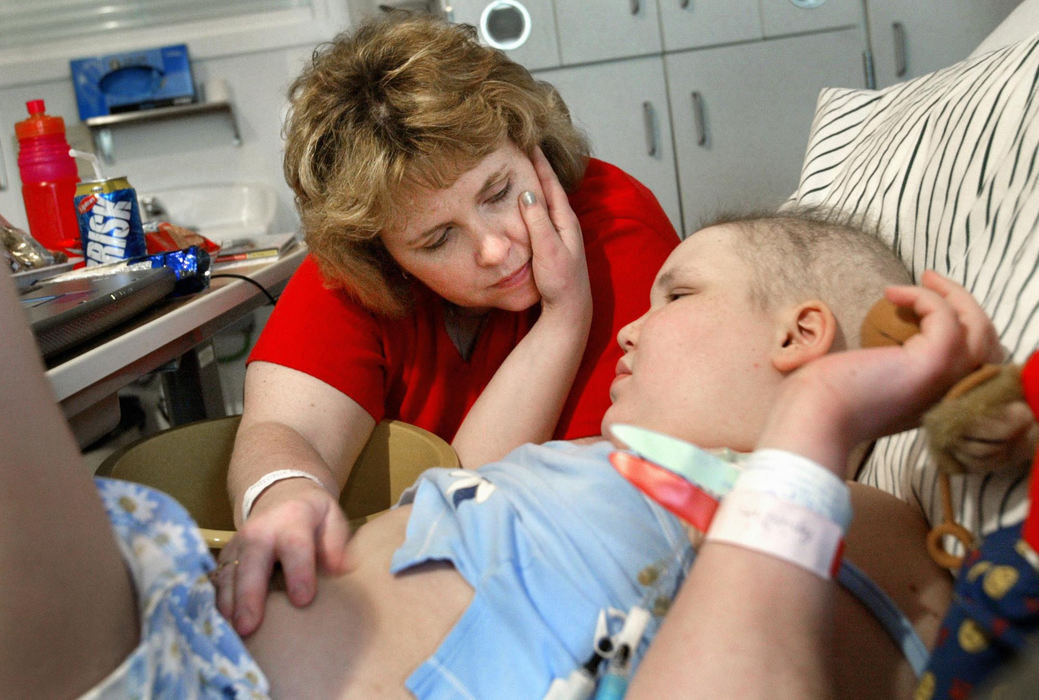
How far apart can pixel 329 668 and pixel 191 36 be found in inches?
110

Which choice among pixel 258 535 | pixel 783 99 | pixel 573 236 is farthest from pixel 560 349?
pixel 783 99

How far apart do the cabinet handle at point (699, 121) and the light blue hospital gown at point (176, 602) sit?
10.1ft

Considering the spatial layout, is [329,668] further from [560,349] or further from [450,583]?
[560,349]

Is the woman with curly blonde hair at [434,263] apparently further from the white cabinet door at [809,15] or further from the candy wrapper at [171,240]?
the white cabinet door at [809,15]

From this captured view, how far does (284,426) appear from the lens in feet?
4.05

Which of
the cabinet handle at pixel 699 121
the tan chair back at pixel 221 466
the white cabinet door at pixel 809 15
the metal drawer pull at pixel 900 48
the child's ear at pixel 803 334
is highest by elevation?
the white cabinet door at pixel 809 15

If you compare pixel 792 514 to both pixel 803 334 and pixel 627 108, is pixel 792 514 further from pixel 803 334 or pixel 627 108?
pixel 627 108

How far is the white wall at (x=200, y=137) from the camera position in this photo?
3051 millimetres

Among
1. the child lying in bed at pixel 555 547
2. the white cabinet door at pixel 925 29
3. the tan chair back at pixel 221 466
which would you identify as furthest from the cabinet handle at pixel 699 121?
the child lying in bed at pixel 555 547

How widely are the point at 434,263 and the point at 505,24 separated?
2430 mm

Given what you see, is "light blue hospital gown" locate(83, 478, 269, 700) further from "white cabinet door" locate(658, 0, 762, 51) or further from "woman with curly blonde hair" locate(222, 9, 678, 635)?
"white cabinet door" locate(658, 0, 762, 51)

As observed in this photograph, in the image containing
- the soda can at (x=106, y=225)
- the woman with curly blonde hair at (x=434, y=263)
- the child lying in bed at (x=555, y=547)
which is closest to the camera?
the child lying in bed at (x=555, y=547)

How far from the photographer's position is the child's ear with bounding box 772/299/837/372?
0.81m

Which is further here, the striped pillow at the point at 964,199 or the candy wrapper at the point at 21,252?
the candy wrapper at the point at 21,252
